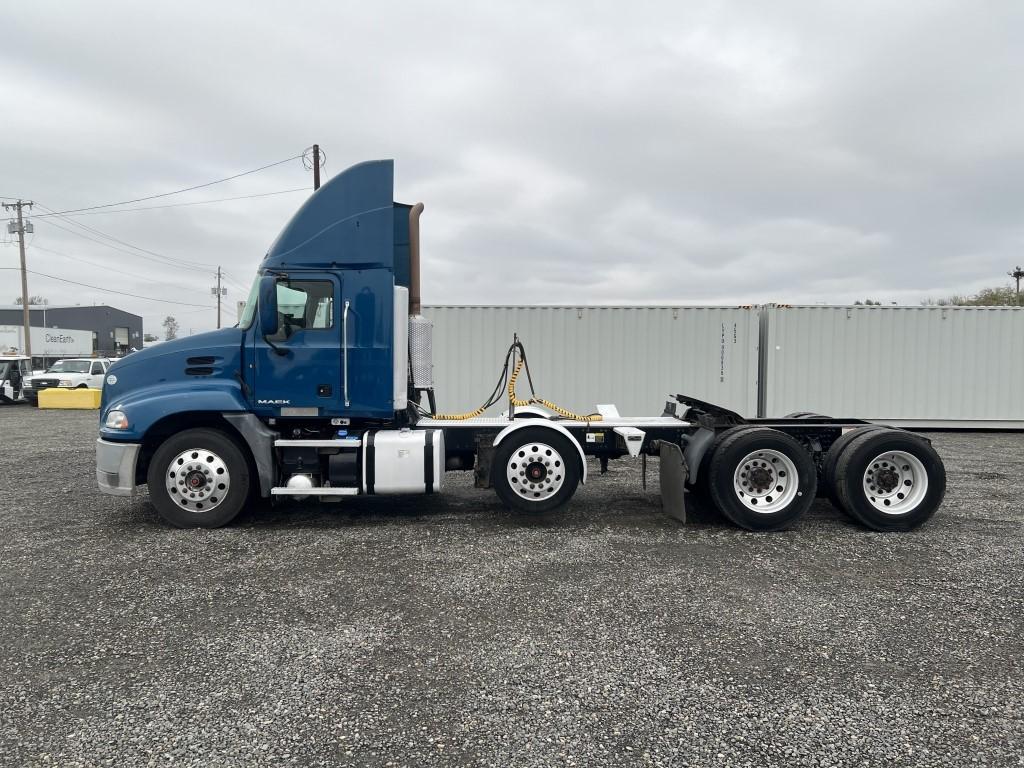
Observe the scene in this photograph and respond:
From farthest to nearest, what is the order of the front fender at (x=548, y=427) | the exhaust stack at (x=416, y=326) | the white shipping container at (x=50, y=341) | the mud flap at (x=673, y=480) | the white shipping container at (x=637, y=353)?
the white shipping container at (x=50, y=341), the white shipping container at (x=637, y=353), the exhaust stack at (x=416, y=326), the front fender at (x=548, y=427), the mud flap at (x=673, y=480)

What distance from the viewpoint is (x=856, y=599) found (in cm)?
420

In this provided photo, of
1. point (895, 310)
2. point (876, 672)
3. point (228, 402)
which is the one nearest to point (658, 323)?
point (895, 310)

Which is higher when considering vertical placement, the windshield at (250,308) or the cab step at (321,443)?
the windshield at (250,308)

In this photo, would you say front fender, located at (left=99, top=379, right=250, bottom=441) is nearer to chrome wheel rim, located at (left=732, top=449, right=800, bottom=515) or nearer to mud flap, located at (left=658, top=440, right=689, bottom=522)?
mud flap, located at (left=658, top=440, right=689, bottom=522)

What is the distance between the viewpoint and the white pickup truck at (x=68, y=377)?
2100 cm

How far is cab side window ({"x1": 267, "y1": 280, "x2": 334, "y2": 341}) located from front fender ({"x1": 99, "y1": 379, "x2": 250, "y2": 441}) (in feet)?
2.28

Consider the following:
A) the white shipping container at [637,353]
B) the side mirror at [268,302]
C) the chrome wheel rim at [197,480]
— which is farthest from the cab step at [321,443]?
the white shipping container at [637,353]

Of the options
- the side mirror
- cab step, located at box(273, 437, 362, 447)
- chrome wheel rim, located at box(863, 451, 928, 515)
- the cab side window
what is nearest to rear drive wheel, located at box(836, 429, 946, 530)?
chrome wheel rim, located at box(863, 451, 928, 515)

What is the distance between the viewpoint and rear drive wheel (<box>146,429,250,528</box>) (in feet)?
18.9

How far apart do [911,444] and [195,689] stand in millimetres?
6283

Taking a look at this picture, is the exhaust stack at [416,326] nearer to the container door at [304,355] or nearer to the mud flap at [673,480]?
the container door at [304,355]

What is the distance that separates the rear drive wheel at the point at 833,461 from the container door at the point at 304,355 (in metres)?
4.99

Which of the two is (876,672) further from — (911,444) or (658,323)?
(658,323)

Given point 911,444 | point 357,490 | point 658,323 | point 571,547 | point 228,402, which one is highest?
point 658,323
